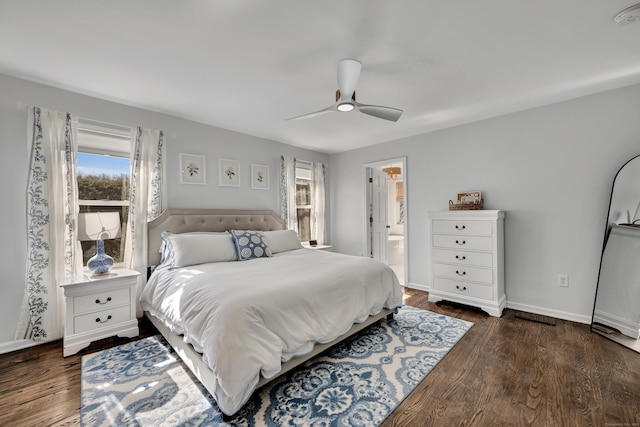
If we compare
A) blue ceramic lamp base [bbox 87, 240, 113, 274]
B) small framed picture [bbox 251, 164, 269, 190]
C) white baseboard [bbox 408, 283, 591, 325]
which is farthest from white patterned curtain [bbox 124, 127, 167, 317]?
white baseboard [bbox 408, 283, 591, 325]

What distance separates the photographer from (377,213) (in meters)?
5.27

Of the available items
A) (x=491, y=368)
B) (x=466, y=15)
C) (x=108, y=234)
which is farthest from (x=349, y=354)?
(x=466, y=15)

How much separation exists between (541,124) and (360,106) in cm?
240

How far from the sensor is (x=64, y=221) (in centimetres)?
264

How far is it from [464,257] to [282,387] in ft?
8.75

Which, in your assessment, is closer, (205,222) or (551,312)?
(551,312)

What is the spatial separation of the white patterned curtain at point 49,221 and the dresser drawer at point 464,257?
13.5 feet

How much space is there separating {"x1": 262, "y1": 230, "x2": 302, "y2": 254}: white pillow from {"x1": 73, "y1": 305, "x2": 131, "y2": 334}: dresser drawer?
5.33 feet

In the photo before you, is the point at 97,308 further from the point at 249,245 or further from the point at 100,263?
the point at 249,245

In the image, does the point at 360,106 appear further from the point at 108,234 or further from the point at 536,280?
the point at 536,280

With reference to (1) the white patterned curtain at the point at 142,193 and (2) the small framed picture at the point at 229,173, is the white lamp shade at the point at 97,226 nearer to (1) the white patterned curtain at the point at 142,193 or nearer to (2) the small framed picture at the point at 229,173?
(1) the white patterned curtain at the point at 142,193

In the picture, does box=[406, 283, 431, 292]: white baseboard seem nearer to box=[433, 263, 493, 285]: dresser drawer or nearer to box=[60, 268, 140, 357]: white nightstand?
box=[433, 263, 493, 285]: dresser drawer

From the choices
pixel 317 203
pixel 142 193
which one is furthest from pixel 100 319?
pixel 317 203

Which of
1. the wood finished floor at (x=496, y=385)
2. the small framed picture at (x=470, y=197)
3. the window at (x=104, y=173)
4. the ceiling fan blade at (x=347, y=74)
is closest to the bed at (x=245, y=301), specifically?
the window at (x=104, y=173)
